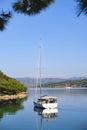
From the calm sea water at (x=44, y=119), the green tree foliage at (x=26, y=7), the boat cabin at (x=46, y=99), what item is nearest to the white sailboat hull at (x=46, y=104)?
the boat cabin at (x=46, y=99)

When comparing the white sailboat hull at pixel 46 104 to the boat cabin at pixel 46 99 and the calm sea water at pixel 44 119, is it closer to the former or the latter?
the boat cabin at pixel 46 99

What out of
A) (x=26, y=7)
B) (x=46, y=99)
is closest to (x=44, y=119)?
(x=46, y=99)

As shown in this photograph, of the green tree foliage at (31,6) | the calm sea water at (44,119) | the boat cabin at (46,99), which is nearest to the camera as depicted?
the green tree foliage at (31,6)

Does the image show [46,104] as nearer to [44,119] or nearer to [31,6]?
[44,119]

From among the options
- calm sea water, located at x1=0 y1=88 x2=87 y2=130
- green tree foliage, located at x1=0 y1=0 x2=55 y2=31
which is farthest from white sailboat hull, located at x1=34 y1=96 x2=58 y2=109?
green tree foliage, located at x1=0 y1=0 x2=55 y2=31

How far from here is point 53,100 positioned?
159 feet

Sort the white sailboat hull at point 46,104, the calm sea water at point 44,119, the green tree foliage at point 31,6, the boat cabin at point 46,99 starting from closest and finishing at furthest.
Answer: the green tree foliage at point 31,6, the calm sea water at point 44,119, the white sailboat hull at point 46,104, the boat cabin at point 46,99

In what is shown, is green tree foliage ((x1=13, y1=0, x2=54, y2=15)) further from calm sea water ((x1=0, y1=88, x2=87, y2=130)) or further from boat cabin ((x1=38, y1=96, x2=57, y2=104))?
boat cabin ((x1=38, y1=96, x2=57, y2=104))

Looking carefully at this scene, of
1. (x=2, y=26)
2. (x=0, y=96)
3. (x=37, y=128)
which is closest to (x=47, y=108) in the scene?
(x=37, y=128)

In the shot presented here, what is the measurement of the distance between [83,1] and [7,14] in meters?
1.86

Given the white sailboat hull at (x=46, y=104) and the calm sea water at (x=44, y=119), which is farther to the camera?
the white sailboat hull at (x=46, y=104)

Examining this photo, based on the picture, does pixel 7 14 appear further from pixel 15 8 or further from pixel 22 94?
pixel 22 94

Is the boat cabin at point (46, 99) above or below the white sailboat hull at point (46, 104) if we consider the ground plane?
above

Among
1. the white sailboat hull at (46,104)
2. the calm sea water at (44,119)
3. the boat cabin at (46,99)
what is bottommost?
the calm sea water at (44,119)
